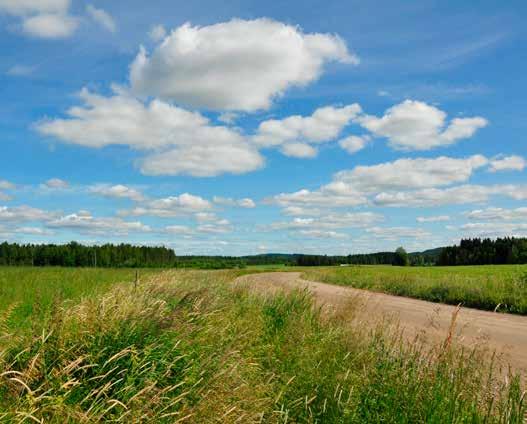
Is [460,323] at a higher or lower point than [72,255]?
lower

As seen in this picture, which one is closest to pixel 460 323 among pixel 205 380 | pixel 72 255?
pixel 205 380

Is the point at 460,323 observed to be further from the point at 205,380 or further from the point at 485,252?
the point at 485,252

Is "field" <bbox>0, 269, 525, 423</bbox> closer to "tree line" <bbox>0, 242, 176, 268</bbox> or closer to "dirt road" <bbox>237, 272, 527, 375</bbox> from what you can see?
"dirt road" <bbox>237, 272, 527, 375</bbox>

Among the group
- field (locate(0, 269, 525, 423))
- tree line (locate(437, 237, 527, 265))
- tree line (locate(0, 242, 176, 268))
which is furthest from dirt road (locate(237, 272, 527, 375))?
tree line (locate(0, 242, 176, 268))

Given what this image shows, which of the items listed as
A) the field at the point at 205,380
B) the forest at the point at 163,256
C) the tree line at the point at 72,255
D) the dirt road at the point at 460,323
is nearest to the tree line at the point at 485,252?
the forest at the point at 163,256

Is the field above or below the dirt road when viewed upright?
above

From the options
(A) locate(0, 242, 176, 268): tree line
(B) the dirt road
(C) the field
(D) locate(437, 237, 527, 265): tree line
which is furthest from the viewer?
(A) locate(0, 242, 176, 268): tree line

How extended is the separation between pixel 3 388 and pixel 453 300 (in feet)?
67.4

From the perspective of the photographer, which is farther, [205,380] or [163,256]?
[163,256]

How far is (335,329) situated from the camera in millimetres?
8578

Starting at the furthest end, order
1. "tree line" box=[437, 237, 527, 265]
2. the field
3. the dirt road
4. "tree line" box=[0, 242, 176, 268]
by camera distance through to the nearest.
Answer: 1. "tree line" box=[0, 242, 176, 268]
2. "tree line" box=[437, 237, 527, 265]
3. the dirt road
4. the field

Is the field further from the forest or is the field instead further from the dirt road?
the forest

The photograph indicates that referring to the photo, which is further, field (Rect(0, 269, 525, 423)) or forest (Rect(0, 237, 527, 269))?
forest (Rect(0, 237, 527, 269))

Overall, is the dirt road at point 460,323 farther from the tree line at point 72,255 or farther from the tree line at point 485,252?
the tree line at point 72,255
